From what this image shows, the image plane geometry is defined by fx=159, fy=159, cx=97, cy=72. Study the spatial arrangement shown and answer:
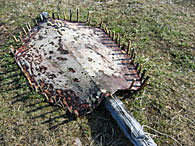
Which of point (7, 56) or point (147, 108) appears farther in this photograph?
point (7, 56)

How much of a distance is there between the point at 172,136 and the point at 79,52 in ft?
13.7

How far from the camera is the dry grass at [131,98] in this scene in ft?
15.2

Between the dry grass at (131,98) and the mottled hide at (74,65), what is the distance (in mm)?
422

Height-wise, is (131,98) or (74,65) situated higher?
(74,65)

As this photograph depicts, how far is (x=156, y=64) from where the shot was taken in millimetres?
7117

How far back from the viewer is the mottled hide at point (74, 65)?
5020 millimetres

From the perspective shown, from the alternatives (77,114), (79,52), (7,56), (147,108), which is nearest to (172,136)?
(147,108)

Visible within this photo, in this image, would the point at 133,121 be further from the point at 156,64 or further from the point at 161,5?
the point at 161,5

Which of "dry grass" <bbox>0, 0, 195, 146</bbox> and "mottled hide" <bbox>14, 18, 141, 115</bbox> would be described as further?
"mottled hide" <bbox>14, 18, 141, 115</bbox>

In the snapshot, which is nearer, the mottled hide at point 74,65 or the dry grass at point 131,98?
the dry grass at point 131,98

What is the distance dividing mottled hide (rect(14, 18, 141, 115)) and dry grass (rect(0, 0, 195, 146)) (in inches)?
16.6

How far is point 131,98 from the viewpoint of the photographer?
5547mm

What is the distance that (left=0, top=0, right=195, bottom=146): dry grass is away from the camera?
462 cm

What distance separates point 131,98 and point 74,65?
7.57 ft
